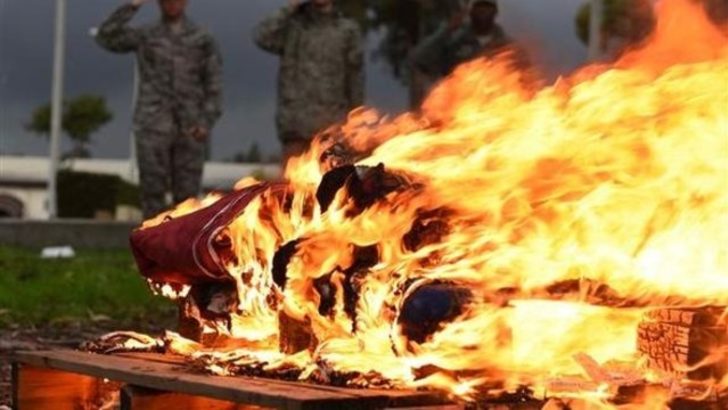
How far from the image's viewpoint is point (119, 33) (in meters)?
13.2

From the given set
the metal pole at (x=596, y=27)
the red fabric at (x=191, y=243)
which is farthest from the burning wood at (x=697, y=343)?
the metal pole at (x=596, y=27)

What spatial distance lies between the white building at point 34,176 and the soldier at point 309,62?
24486mm

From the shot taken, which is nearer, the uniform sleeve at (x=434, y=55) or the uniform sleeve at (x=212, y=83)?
the uniform sleeve at (x=434, y=55)

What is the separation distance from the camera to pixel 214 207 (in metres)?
5.84

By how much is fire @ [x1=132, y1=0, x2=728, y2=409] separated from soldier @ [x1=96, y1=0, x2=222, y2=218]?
753 cm

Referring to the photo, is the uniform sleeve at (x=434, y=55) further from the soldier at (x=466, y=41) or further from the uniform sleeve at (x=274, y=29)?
the uniform sleeve at (x=274, y=29)

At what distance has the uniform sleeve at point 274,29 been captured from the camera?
41.0ft

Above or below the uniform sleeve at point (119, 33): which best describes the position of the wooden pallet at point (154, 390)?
below

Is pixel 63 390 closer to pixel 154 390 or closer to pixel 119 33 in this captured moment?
pixel 154 390

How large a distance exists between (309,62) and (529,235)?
772cm

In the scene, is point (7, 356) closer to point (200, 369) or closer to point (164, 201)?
point (200, 369)

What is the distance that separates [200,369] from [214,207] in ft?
2.79

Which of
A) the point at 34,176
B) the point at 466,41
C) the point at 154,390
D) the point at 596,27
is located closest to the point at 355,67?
the point at 466,41

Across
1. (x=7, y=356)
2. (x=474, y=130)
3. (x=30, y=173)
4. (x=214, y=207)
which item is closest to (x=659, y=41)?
(x=474, y=130)
